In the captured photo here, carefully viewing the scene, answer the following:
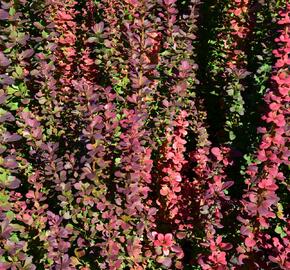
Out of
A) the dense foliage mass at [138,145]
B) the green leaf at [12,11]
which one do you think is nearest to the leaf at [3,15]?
the dense foliage mass at [138,145]

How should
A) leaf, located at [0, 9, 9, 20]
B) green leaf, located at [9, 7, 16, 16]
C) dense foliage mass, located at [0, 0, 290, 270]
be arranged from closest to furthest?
dense foliage mass, located at [0, 0, 290, 270]
leaf, located at [0, 9, 9, 20]
green leaf, located at [9, 7, 16, 16]

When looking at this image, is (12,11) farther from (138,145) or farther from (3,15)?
(138,145)

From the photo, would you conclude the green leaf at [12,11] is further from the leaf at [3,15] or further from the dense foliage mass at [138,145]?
the leaf at [3,15]

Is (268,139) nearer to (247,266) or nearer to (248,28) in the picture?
(247,266)

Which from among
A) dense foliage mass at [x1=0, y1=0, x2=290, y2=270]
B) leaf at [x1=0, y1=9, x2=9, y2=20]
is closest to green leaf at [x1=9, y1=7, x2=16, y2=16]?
dense foliage mass at [x1=0, y1=0, x2=290, y2=270]

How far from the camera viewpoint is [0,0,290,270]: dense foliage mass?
2.16 metres

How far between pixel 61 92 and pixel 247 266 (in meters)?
1.53

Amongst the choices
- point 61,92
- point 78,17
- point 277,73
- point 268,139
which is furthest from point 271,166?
point 78,17

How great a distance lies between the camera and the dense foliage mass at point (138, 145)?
2162mm

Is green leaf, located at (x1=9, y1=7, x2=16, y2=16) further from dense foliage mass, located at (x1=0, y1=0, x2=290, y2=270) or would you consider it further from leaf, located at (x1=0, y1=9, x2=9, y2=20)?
leaf, located at (x1=0, y1=9, x2=9, y2=20)

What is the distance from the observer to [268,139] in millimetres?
2203

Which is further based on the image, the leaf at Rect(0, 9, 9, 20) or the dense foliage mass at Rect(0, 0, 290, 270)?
the leaf at Rect(0, 9, 9, 20)

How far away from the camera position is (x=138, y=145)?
2.13m

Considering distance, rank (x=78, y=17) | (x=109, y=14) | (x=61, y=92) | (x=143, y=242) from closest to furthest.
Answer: (x=143, y=242), (x=61, y=92), (x=109, y=14), (x=78, y=17)
